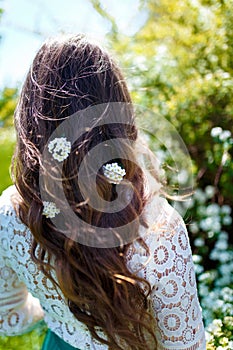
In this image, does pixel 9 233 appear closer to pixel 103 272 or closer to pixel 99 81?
pixel 103 272

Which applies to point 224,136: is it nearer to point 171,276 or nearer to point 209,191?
point 209,191

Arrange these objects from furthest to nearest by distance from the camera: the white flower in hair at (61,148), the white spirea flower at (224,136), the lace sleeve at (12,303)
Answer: the white spirea flower at (224,136) → the lace sleeve at (12,303) → the white flower in hair at (61,148)

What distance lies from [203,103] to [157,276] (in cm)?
161

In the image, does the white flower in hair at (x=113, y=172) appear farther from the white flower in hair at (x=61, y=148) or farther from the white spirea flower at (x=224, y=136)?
the white spirea flower at (x=224, y=136)

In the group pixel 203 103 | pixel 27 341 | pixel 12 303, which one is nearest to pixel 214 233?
pixel 203 103

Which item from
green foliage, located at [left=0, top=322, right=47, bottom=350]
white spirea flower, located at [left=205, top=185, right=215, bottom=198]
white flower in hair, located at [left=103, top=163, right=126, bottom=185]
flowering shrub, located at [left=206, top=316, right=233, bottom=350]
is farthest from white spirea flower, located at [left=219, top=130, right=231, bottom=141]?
white flower in hair, located at [left=103, top=163, right=126, bottom=185]

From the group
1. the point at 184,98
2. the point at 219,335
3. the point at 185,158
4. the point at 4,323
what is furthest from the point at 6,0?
the point at 219,335

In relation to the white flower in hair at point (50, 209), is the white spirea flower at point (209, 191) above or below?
below

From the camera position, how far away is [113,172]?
1323mm

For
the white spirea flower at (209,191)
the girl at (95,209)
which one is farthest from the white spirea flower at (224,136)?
the girl at (95,209)

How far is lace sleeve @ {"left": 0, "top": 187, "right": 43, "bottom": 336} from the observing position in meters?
1.67

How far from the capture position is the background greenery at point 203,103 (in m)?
2.72

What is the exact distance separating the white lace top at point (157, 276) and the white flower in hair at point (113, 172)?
128mm

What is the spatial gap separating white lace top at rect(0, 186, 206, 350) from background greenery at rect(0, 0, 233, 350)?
1007mm
